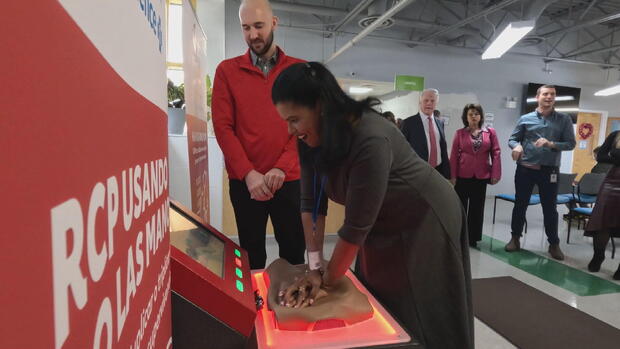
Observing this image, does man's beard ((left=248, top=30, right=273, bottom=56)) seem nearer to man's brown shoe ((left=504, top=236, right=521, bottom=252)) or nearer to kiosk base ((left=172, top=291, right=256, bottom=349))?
kiosk base ((left=172, top=291, right=256, bottom=349))

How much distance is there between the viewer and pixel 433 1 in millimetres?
6711

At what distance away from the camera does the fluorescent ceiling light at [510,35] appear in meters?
3.70

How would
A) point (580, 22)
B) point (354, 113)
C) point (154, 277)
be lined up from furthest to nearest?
point (580, 22) → point (354, 113) → point (154, 277)

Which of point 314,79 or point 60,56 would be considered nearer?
Result: point 60,56

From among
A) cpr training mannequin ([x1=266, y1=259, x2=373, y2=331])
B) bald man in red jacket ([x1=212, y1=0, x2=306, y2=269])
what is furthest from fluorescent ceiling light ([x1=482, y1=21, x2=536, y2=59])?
cpr training mannequin ([x1=266, y1=259, x2=373, y2=331])

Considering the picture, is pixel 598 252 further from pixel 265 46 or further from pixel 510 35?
pixel 265 46

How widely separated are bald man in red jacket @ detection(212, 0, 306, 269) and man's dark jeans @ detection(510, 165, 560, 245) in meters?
2.85

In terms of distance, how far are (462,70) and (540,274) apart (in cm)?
572

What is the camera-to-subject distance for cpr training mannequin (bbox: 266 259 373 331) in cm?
75

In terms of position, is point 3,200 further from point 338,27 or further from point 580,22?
point 580,22

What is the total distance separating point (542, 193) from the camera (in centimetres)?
329

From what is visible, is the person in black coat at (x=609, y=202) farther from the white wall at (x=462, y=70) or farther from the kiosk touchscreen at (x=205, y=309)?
the white wall at (x=462, y=70)

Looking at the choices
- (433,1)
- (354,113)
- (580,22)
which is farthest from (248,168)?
(580,22)

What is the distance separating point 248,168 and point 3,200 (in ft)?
3.76
